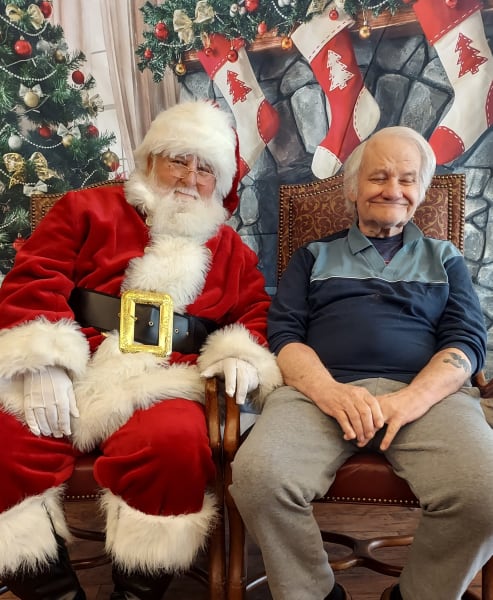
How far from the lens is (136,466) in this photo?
4.18ft

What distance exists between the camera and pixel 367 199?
5.59 ft

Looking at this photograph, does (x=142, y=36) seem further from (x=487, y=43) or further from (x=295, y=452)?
(x=295, y=452)

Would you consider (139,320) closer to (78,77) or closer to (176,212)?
(176,212)

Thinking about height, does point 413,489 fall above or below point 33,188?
below

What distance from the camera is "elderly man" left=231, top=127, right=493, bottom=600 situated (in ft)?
3.84

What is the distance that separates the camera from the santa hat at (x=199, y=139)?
5.84 ft

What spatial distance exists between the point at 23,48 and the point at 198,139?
110 centimetres

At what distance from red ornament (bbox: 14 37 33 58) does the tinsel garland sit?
0.49m

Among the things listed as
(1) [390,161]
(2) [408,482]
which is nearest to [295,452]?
(2) [408,482]

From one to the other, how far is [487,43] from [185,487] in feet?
Answer: 6.96

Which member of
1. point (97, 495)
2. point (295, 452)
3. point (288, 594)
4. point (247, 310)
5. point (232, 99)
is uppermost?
point (232, 99)

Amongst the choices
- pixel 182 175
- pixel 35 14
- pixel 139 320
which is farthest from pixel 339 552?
pixel 35 14

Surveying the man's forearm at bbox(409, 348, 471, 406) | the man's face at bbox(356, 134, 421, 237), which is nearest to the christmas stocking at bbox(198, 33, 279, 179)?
the man's face at bbox(356, 134, 421, 237)

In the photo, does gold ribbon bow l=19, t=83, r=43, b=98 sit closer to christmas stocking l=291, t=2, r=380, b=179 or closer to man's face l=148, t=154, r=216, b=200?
man's face l=148, t=154, r=216, b=200
